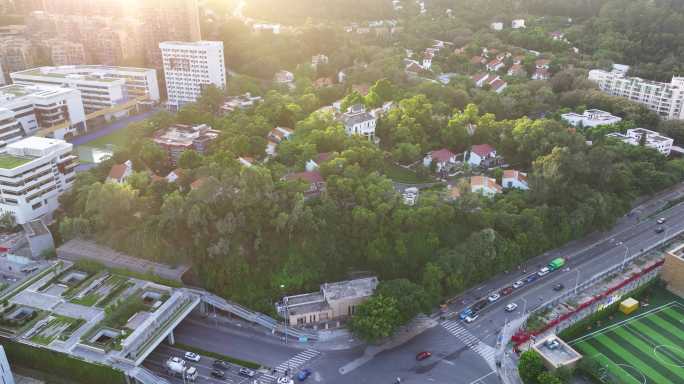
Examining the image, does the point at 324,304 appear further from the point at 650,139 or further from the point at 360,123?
the point at 650,139

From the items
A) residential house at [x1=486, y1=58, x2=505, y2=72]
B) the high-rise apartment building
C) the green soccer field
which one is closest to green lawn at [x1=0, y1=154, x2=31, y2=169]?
the high-rise apartment building

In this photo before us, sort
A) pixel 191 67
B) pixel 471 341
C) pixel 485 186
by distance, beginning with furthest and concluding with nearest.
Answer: pixel 191 67
pixel 485 186
pixel 471 341

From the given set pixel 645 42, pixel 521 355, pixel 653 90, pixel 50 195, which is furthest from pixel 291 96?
pixel 645 42

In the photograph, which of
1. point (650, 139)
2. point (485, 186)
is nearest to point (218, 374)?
point (485, 186)

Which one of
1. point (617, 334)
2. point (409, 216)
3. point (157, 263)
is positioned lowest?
point (617, 334)

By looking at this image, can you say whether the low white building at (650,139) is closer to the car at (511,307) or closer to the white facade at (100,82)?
the car at (511,307)

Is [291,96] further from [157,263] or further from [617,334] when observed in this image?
[617,334]
